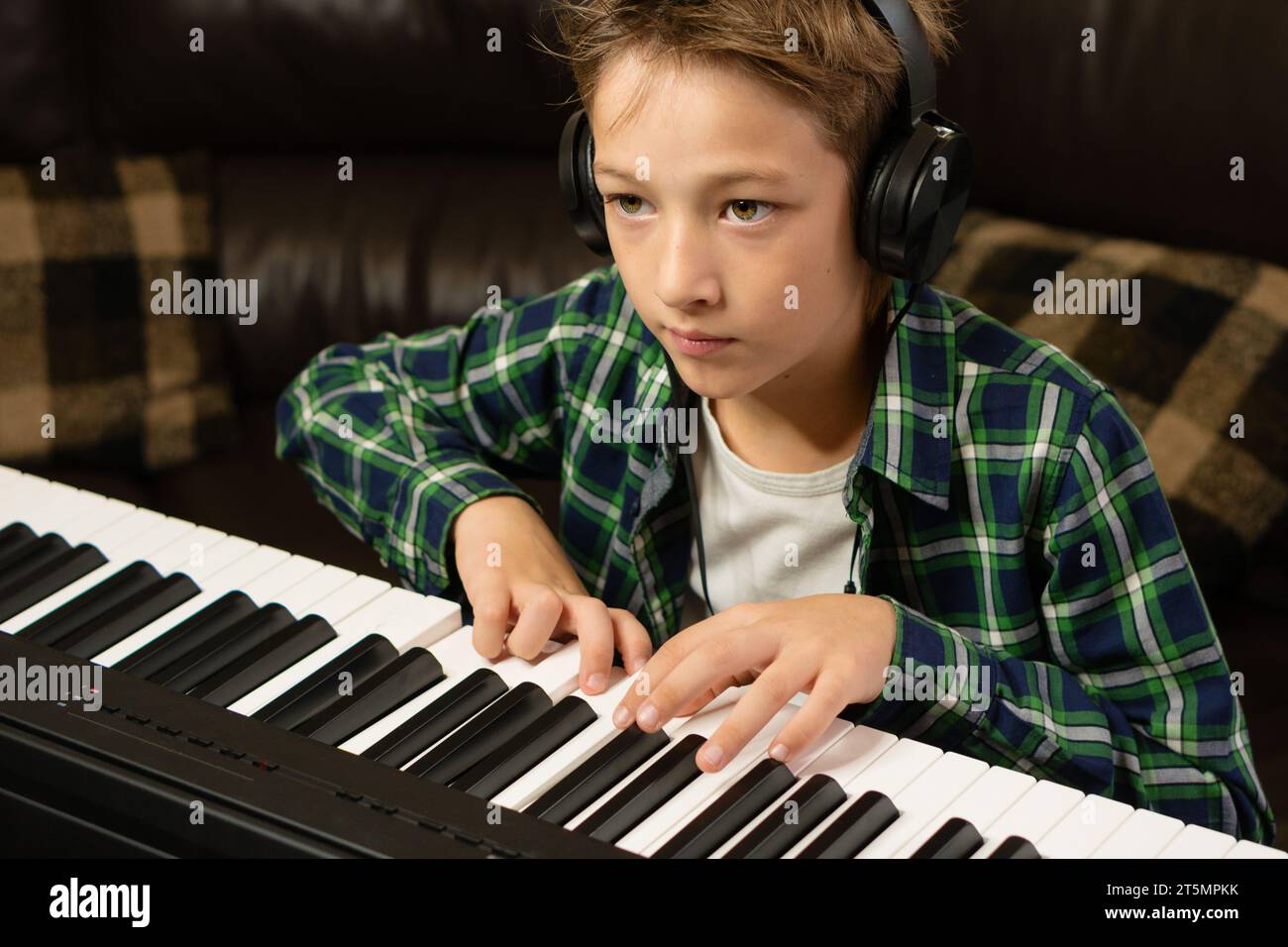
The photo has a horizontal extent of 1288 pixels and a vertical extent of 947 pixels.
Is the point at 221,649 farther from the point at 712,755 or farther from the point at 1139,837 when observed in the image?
the point at 1139,837

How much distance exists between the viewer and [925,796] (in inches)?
36.8

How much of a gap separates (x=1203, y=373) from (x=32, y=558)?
124 centimetres

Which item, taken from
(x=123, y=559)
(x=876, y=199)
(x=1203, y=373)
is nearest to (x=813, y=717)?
(x=876, y=199)

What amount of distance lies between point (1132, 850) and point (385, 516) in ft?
2.63

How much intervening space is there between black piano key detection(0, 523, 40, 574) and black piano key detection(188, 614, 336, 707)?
264 millimetres

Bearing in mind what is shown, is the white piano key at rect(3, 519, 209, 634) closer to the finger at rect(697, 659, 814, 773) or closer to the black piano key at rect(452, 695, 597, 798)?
the black piano key at rect(452, 695, 597, 798)

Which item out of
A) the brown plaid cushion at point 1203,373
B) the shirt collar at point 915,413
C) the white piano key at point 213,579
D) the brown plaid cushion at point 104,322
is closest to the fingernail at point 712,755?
the shirt collar at point 915,413

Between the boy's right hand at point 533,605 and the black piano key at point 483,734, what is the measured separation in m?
0.04

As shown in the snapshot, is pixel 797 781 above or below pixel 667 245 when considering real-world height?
below

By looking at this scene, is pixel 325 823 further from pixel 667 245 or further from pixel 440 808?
pixel 667 245

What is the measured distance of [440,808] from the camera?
900 mm

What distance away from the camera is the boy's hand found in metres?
0.97

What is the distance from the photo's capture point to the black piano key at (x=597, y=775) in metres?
0.93
